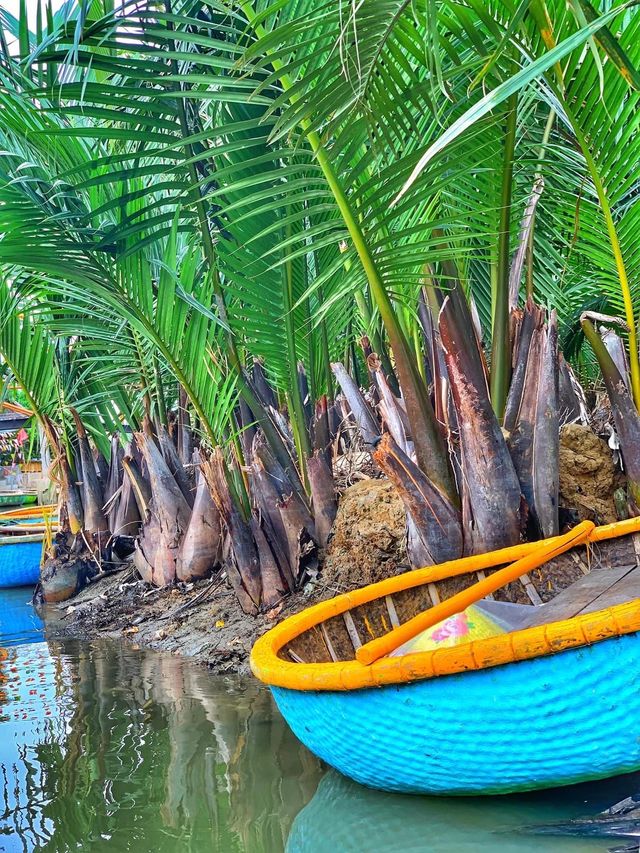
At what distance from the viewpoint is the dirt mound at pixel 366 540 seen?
14.2 ft

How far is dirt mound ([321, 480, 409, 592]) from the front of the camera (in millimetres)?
4320

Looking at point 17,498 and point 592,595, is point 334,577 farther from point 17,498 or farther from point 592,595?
point 17,498

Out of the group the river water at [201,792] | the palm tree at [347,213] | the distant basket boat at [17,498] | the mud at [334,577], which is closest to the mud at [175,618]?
the mud at [334,577]

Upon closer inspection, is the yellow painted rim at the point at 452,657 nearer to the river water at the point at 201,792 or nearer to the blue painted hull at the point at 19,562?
the river water at the point at 201,792

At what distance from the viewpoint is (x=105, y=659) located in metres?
5.02

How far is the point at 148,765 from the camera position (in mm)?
3105

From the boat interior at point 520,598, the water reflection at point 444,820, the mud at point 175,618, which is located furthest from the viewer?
the mud at point 175,618

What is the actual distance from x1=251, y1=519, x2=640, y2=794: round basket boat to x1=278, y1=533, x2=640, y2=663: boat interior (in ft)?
1.38

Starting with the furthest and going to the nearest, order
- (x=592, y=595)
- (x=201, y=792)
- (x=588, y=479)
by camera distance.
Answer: (x=588, y=479) < (x=592, y=595) < (x=201, y=792)

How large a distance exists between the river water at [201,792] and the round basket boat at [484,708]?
0.11m

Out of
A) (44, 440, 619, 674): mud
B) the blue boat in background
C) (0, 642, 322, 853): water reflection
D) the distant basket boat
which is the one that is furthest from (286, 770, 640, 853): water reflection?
the distant basket boat

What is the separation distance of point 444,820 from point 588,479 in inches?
84.6

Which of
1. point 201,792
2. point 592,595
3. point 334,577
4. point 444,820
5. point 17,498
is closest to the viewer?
point 444,820

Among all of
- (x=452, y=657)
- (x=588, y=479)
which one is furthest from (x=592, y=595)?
(x=588, y=479)
